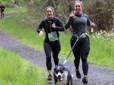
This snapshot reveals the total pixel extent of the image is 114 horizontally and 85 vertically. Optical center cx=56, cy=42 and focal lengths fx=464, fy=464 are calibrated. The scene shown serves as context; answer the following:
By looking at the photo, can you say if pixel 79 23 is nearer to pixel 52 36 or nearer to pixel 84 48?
pixel 84 48

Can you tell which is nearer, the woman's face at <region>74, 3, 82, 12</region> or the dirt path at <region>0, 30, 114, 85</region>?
the woman's face at <region>74, 3, 82, 12</region>

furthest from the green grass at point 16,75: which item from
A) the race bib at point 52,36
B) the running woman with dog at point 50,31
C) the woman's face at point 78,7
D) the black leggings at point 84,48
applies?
the woman's face at point 78,7

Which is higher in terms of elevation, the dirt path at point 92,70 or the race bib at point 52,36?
the race bib at point 52,36

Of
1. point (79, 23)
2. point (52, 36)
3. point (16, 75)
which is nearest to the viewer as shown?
point (16, 75)

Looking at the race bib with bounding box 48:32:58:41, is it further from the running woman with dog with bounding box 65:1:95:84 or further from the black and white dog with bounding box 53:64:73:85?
the black and white dog with bounding box 53:64:73:85

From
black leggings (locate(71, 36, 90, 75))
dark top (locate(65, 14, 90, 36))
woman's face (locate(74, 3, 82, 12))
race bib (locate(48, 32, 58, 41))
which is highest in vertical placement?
woman's face (locate(74, 3, 82, 12))

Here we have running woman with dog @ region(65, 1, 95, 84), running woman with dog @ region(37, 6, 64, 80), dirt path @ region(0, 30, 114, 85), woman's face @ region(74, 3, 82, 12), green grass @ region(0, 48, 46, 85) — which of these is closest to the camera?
green grass @ region(0, 48, 46, 85)

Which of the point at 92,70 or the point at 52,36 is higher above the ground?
the point at 52,36

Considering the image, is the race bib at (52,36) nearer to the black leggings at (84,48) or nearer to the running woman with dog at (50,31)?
the running woman with dog at (50,31)

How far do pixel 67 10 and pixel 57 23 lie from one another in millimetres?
19216

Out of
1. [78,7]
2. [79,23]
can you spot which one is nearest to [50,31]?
[79,23]

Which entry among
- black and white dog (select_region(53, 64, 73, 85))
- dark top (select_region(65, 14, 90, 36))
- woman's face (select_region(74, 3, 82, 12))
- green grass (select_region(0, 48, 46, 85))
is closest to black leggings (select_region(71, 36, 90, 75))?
dark top (select_region(65, 14, 90, 36))

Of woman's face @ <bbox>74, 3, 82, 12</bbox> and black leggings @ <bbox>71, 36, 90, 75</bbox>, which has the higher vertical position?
woman's face @ <bbox>74, 3, 82, 12</bbox>

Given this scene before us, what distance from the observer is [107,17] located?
2981 cm
